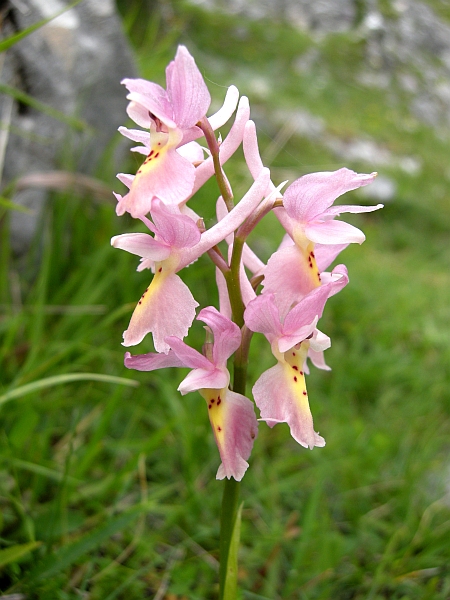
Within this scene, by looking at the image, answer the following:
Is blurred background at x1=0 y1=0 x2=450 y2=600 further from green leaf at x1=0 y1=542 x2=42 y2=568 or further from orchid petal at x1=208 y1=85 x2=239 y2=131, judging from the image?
orchid petal at x1=208 y1=85 x2=239 y2=131

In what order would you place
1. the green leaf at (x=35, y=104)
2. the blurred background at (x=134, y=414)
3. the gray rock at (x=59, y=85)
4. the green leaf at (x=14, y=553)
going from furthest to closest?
the gray rock at (x=59, y=85) → the green leaf at (x=35, y=104) → the blurred background at (x=134, y=414) → the green leaf at (x=14, y=553)

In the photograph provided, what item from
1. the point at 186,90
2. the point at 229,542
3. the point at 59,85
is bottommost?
the point at 229,542

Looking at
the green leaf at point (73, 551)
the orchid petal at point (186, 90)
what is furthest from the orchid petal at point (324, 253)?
the green leaf at point (73, 551)

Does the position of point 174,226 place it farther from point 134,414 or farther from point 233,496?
point 134,414

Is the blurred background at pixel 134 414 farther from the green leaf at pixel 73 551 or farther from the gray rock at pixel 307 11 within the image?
the gray rock at pixel 307 11

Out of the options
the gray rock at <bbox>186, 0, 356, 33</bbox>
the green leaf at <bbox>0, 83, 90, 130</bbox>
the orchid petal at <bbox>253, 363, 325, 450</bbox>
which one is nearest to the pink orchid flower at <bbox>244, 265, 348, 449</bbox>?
the orchid petal at <bbox>253, 363, 325, 450</bbox>

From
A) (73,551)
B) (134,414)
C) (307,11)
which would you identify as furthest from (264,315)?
(307,11)

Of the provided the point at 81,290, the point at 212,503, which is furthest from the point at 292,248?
the point at 81,290

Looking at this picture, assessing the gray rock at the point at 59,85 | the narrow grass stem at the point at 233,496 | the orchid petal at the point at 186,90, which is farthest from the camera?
the gray rock at the point at 59,85
